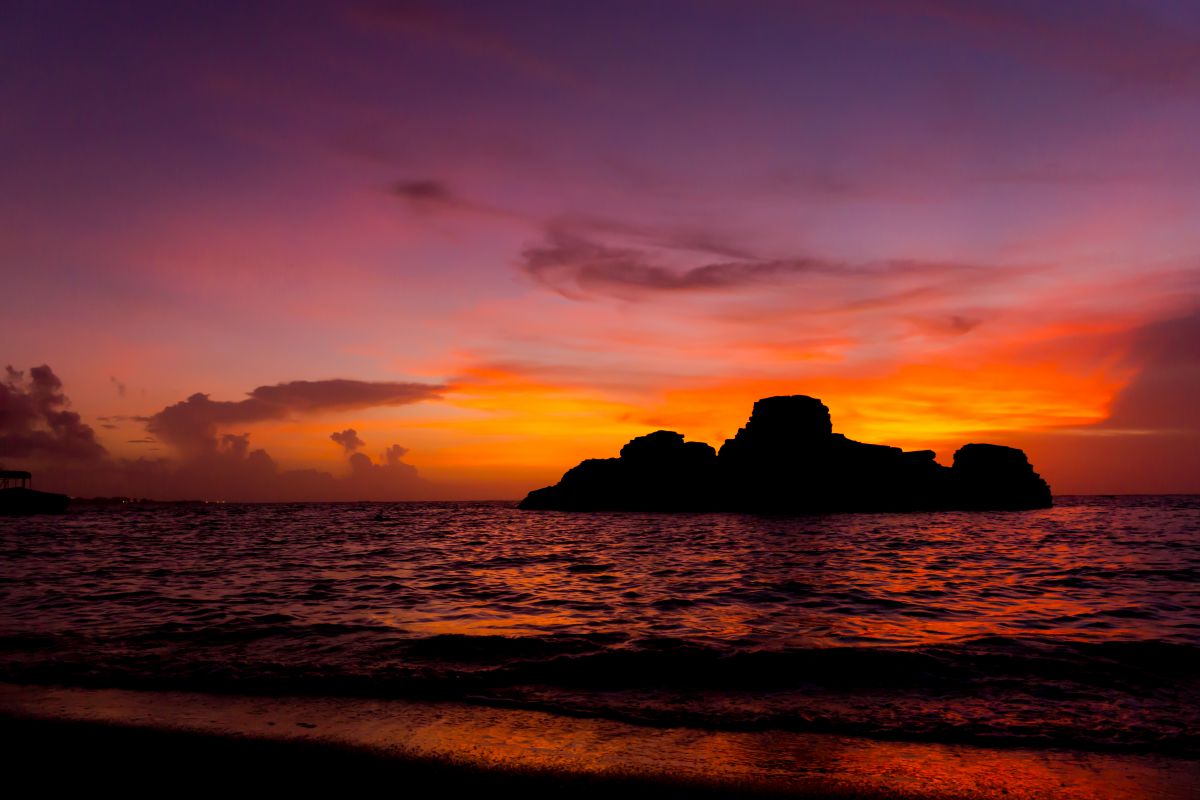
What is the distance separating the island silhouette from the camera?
6309 inches

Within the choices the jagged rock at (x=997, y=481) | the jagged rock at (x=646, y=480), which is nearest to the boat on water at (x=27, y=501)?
the jagged rock at (x=646, y=480)

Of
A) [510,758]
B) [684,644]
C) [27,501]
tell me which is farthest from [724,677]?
[27,501]

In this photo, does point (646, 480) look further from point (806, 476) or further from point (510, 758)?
point (510, 758)

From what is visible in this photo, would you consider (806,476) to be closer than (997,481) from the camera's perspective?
Yes

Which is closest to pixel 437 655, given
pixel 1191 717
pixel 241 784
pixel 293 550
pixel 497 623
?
pixel 497 623

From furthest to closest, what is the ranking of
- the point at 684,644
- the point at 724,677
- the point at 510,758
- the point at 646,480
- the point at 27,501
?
the point at 646,480, the point at 27,501, the point at 684,644, the point at 724,677, the point at 510,758

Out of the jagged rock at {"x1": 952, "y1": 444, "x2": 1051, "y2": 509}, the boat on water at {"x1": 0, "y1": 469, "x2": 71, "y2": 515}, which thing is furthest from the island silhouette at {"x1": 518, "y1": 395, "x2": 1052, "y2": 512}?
the boat on water at {"x1": 0, "y1": 469, "x2": 71, "y2": 515}

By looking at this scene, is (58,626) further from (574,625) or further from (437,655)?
(574,625)

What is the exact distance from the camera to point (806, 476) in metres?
160

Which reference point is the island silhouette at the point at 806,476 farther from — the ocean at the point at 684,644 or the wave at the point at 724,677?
the wave at the point at 724,677

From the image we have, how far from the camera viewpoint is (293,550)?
38.5 metres

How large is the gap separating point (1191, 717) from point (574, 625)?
410 inches

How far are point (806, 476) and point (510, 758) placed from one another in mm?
162319

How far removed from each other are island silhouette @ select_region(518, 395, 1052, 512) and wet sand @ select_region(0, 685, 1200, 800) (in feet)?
491
